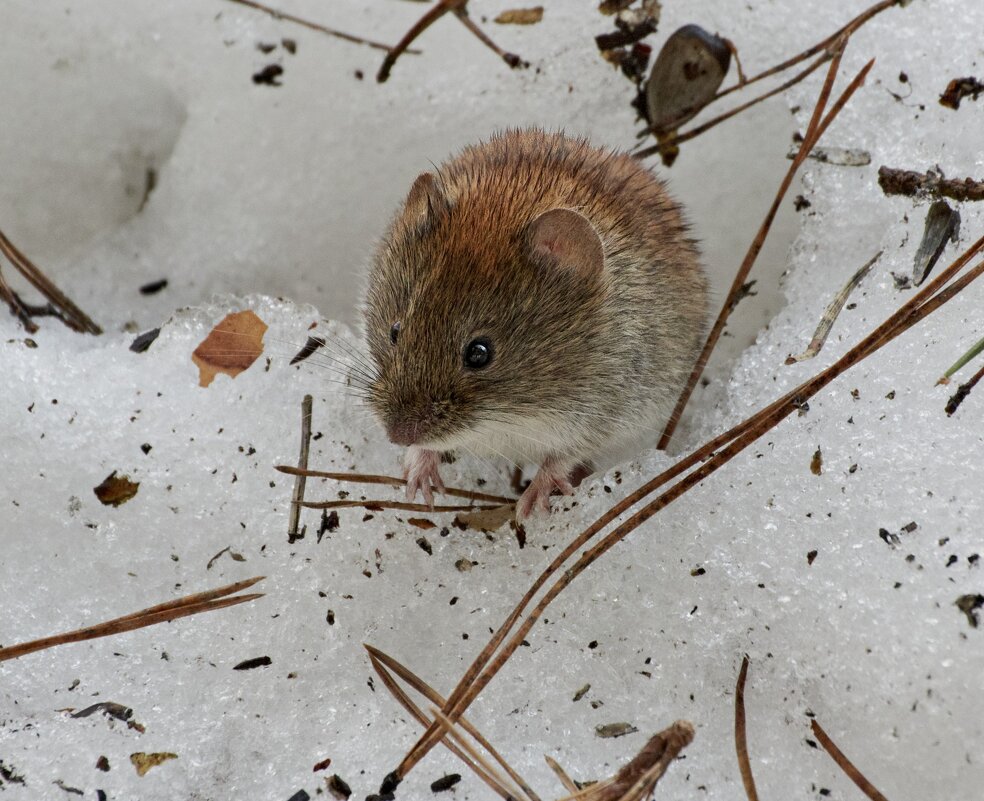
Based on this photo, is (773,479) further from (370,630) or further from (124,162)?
(124,162)

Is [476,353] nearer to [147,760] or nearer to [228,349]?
[228,349]

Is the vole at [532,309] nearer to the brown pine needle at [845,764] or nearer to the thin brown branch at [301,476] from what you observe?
the thin brown branch at [301,476]

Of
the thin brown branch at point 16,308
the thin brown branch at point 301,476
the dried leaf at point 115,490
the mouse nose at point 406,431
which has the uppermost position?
the mouse nose at point 406,431

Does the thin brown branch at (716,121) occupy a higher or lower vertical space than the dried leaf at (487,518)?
higher

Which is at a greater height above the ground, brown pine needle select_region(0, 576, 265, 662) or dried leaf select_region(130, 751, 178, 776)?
brown pine needle select_region(0, 576, 265, 662)

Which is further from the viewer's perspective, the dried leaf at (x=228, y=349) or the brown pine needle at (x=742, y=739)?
the dried leaf at (x=228, y=349)

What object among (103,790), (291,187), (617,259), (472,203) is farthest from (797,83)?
(103,790)

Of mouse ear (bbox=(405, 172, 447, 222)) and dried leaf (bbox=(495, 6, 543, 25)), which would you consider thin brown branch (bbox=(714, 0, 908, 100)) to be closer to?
dried leaf (bbox=(495, 6, 543, 25))

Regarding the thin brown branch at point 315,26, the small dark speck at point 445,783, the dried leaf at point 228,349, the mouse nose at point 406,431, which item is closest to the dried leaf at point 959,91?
the thin brown branch at point 315,26

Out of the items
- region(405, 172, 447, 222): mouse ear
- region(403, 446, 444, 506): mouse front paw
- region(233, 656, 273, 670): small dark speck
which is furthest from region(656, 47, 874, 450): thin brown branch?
region(233, 656, 273, 670): small dark speck
